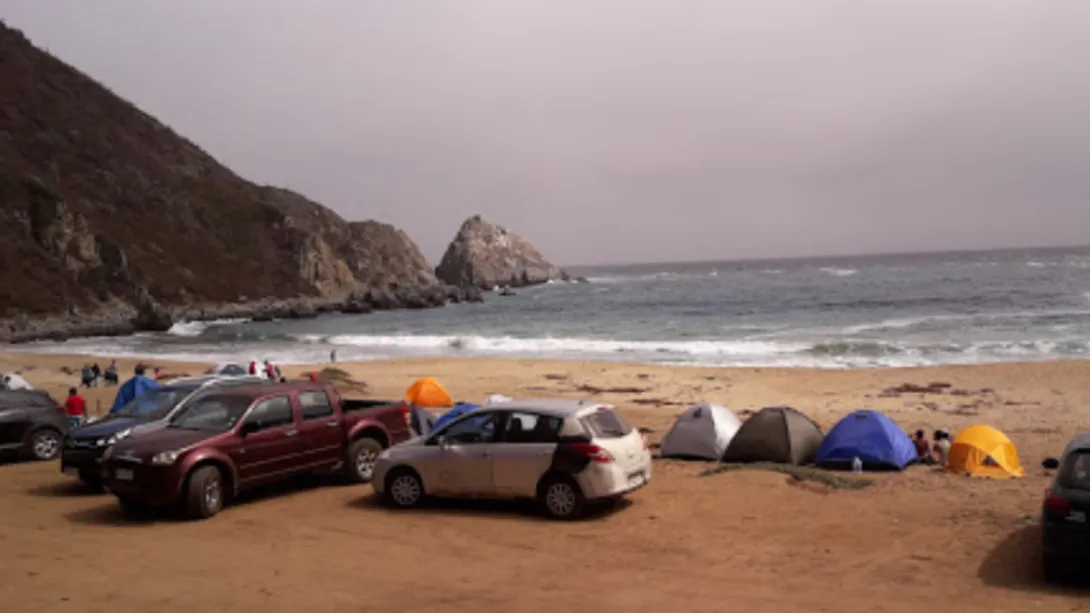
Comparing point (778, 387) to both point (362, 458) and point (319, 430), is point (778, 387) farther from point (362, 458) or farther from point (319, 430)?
point (319, 430)

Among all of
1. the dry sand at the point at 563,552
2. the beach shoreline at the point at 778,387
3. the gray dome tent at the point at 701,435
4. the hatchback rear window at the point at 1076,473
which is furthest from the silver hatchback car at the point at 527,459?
the beach shoreline at the point at 778,387

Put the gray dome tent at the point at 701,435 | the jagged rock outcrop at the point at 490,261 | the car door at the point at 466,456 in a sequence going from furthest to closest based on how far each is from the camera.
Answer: the jagged rock outcrop at the point at 490,261 < the gray dome tent at the point at 701,435 < the car door at the point at 466,456

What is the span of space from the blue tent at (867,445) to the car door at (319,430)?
26.3ft

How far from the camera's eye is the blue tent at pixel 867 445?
14469mm

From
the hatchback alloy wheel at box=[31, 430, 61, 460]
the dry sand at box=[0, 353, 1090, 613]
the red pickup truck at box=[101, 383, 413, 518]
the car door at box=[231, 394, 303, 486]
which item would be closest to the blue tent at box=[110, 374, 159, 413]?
the hatchback alloy wheel at box=[31, 430, 61, 460]

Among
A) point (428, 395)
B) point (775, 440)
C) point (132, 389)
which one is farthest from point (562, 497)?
point (132, 389)

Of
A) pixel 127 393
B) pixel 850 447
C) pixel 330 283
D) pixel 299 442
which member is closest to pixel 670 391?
pixel 850 447

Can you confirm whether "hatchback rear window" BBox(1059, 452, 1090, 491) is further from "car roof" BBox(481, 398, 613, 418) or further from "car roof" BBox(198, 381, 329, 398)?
"car roof" BBox(198, 381, 329, 398)

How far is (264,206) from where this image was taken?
11012 cm

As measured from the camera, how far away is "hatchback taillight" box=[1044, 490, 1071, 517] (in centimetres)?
761

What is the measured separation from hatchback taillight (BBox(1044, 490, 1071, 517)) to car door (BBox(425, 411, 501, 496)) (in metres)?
5.93

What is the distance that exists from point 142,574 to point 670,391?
2145 centimetres

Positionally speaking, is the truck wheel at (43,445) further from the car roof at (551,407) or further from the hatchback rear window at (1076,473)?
the hatchback rear window at (1076,473)

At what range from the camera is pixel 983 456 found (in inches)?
554
